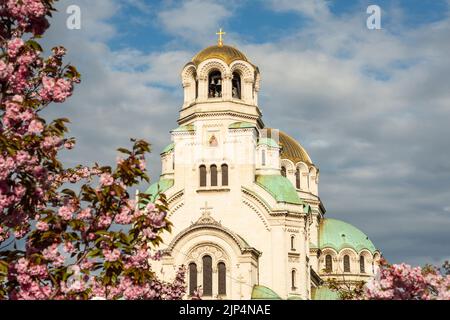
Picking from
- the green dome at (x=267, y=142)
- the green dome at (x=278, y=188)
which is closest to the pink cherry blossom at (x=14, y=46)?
the green dome at (x=278, y=188)

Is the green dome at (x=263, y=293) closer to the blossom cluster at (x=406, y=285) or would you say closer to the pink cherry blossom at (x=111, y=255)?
the blossom cluster at (x=406, y=285)

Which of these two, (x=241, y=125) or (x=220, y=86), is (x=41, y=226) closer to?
(x=241, y=125)

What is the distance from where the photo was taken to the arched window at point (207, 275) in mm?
51594

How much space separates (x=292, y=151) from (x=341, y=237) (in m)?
9.32

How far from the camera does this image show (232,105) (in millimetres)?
55875

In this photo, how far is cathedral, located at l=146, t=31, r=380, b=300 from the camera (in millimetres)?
51406

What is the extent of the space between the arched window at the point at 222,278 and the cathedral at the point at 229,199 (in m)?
0.06

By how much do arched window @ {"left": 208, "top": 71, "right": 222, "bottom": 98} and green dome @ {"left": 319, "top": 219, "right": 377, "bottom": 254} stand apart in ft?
79.3

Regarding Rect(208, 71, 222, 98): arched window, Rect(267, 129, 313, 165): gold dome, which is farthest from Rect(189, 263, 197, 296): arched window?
Rect(267, 129, 313, 165): gold dome

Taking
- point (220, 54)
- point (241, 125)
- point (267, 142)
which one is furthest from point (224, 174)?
point (220, 54)

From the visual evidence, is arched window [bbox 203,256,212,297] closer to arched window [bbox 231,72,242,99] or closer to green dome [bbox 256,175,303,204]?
green dome [bbox 256,175,303,204]

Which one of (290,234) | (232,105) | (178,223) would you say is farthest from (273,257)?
(232,105)

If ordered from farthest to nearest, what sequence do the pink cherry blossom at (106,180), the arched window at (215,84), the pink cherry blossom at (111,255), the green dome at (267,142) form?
the green dome at (267,142), the arched window at (215,84), the pink cherry blossom at (106,180), the pink cherry blossom at (111,255)
